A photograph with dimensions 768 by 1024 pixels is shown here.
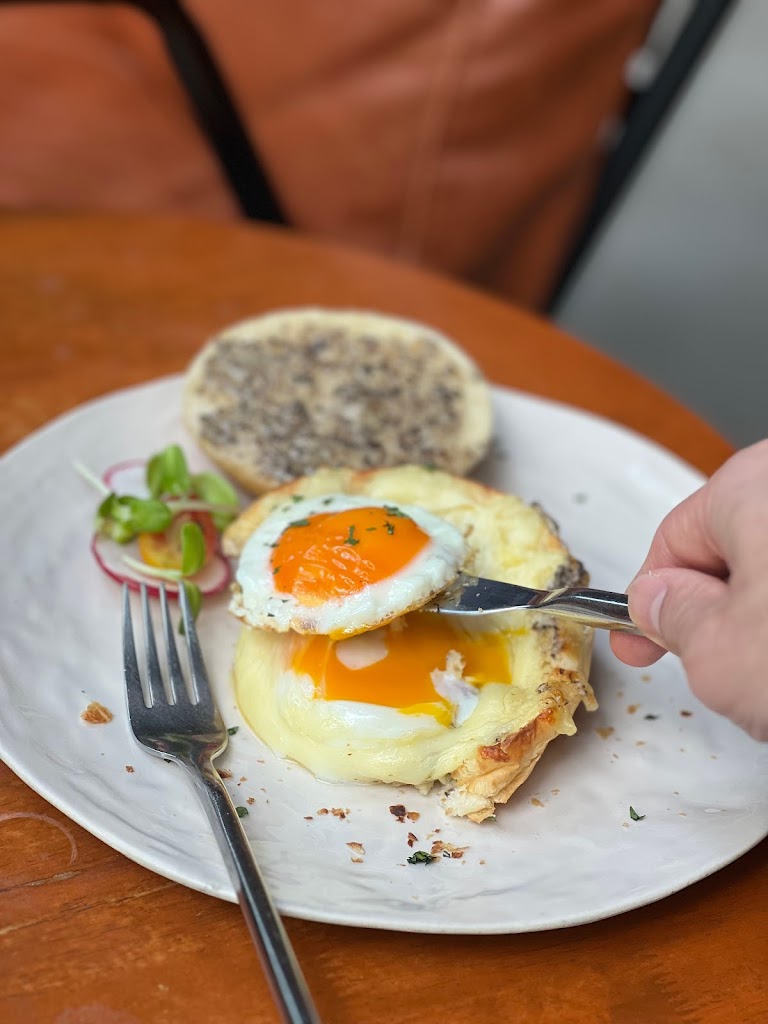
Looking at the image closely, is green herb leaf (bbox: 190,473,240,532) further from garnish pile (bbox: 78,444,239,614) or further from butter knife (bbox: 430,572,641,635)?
butter knife (bbox: 430,572,641,635)

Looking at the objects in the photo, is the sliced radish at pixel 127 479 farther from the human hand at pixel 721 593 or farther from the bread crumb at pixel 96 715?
the human hand at pixel 721 593

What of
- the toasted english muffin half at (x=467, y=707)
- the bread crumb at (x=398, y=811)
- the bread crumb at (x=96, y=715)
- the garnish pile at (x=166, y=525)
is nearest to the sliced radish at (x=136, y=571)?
the garnish pile at (x=166, y=525)

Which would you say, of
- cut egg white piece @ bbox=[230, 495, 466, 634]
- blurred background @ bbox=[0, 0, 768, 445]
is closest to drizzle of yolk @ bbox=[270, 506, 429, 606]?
cut egg white piece @ bbox=[230, 495, 466, 634]

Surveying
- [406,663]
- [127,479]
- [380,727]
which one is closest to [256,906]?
[380,727]

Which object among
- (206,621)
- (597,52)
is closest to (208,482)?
(206,621)

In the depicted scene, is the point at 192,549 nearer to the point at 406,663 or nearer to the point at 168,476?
the point at 168,476

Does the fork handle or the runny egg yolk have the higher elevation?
the runny egg yolk
